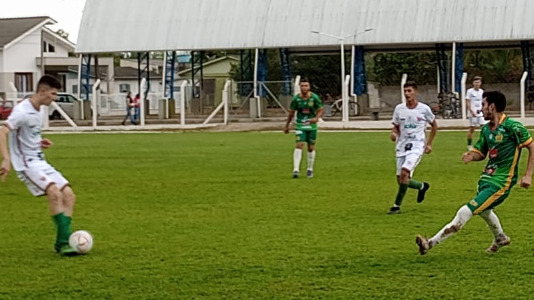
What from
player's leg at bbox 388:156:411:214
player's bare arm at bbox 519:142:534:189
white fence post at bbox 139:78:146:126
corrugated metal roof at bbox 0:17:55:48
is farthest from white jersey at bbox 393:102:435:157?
corrugated metal roof at bbox 0:17:55:48

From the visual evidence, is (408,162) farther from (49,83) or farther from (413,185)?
(49,83)

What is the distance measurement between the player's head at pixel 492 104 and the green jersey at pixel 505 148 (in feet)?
0.43

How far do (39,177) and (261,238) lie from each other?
8.96ft

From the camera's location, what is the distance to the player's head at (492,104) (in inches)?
395

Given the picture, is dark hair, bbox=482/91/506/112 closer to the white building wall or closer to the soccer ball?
the soccer ball

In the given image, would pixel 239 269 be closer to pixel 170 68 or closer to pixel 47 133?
pixel 47 133

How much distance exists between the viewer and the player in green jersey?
32.8 ft

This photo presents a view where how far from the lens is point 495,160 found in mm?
10172

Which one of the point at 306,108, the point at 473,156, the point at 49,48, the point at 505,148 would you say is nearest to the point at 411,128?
the point at 473,156

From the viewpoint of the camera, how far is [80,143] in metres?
36.3

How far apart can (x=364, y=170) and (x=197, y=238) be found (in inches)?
406

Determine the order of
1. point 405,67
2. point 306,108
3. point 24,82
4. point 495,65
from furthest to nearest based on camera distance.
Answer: point 405,67
point 24,82
point 495,65
point 306,108

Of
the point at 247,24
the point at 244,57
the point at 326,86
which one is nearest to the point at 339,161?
the point at 247,24

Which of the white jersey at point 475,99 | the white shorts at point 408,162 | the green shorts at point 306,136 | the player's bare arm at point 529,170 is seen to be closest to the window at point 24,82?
the white jersey at point 475,99
